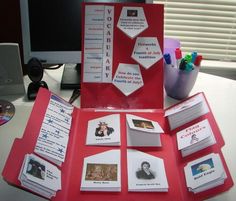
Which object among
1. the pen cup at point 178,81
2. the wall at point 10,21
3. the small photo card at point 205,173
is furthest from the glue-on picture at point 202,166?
the wall at point 10,21

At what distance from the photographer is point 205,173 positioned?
0.68 meters

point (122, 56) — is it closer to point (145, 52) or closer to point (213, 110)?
point (145, 52)

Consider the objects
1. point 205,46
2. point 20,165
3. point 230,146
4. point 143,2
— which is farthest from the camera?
point 205,46

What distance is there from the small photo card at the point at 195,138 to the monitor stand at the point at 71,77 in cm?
42

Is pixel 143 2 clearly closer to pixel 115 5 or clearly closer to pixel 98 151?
pixel 115 5

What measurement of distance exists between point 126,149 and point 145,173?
0.30 ft

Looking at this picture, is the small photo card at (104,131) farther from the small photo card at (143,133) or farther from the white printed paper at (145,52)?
the white printed paper at (145,52)

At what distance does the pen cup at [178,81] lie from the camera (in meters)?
0.97

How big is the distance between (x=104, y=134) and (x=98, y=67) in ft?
0.71

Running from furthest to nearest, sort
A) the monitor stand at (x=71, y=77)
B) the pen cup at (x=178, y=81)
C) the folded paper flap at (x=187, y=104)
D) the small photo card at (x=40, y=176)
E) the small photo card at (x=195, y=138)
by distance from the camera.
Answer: the monitor stand at (x=71, y=77) → the pen cup at (x=178, y=81) → the folded paper flap at (x=187, y=104) → the small photo card at (x=195, y=138) → the small photo card at (x=40, y=176)

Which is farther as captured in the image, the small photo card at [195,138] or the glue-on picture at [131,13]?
the glue-on picture at [131,13]

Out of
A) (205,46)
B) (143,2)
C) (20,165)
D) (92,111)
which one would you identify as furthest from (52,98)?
(205,46)

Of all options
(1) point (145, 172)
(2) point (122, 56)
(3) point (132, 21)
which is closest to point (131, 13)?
(3) point (132, 21)

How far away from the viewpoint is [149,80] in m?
0.94
